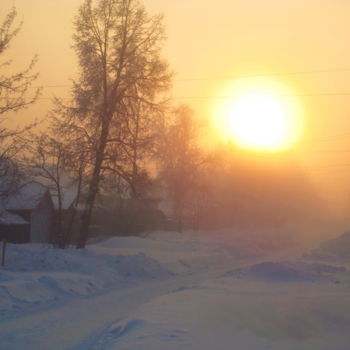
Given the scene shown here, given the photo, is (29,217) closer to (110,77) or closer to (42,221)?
(42,221)

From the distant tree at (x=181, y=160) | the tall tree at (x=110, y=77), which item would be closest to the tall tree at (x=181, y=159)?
the distant tree at (x=181, y=160)

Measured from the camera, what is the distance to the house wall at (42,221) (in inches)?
1556

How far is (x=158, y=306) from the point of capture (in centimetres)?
1142

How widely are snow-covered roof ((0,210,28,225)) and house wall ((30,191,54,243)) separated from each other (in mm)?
1416

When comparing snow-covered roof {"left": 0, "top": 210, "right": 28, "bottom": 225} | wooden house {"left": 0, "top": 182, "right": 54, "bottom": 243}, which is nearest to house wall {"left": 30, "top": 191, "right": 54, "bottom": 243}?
wooden house {"left": 0, "top": 182, "right": 54, "bottom": 243}

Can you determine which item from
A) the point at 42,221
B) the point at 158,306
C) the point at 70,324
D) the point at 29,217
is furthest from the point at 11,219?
the point at 158,306

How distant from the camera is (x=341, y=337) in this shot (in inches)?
341

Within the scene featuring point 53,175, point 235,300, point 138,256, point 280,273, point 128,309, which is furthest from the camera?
point 53,175

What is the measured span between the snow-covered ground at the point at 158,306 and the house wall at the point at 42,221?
17773mm

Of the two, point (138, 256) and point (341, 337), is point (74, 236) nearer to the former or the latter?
point (138, 256)

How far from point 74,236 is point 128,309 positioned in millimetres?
31330

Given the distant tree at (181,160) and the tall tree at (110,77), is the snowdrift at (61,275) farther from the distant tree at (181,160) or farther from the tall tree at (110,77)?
the distant tree at (181,160)

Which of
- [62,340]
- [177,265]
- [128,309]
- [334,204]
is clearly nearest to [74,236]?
[177,265]

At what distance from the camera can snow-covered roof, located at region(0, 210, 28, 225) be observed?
3586cm
